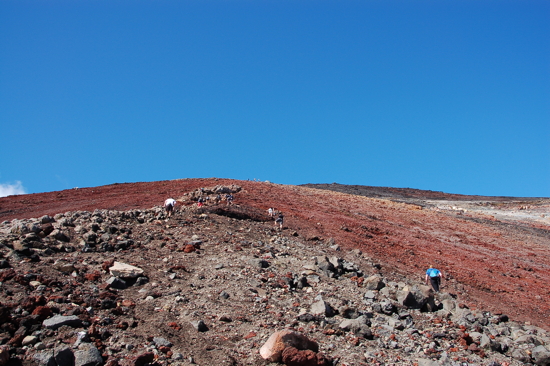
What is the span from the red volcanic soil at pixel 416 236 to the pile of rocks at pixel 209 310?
3355 millimetres

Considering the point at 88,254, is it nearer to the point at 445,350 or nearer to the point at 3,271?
the point at 3,271

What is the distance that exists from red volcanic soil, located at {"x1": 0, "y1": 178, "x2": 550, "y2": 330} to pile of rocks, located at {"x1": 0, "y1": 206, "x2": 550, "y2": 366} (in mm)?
3355

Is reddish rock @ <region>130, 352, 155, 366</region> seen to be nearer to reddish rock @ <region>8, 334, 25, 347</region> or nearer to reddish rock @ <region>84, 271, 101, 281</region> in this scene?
reddish rock @ <region>8, 334, 25, 347</region>

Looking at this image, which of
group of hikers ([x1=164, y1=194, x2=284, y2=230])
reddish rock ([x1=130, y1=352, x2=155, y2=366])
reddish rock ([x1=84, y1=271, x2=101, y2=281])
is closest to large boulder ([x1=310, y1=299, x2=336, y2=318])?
reddish rock ([x1=130, y1=352, x2=155, y2=366])

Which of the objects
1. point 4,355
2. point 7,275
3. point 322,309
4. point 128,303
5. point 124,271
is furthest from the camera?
point 124,271

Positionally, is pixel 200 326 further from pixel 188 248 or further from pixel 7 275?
pixel 188 248

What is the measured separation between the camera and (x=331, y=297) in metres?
9.66

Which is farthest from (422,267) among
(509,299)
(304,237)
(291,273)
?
(291,273)

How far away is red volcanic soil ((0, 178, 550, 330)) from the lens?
14.4m

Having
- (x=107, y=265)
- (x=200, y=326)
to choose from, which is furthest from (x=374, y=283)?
(x=107, y=265)

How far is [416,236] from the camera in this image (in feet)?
72.4

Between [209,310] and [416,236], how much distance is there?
16.4m

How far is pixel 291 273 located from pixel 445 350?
4.20 metres

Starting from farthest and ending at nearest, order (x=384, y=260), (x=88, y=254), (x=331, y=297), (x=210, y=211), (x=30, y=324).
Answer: (x=210, y=211)
(x=384, y=260)
(x=88, y=254)
(x=331, y=297)
(x=30, y=324)
